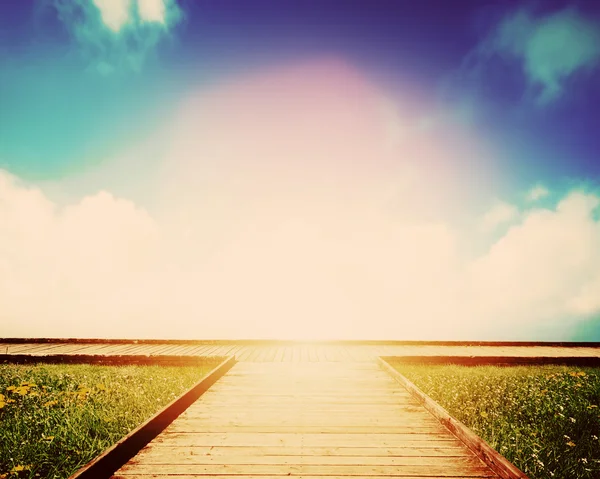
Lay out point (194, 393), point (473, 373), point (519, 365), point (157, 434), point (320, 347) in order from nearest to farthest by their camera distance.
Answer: point (157, 434)
point (194, 393)
point (473, 373)
point (519, 365)
point (320, 347)

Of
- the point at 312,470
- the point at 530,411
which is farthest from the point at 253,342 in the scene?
the point at 312,470

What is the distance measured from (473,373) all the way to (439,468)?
624 centimetres

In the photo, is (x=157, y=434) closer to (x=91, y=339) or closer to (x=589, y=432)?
(x=589, y=432)

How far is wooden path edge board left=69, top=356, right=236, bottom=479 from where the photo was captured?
3.21 metres

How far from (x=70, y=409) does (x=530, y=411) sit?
8078mm

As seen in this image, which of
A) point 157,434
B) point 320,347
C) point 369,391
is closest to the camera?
point 157,434

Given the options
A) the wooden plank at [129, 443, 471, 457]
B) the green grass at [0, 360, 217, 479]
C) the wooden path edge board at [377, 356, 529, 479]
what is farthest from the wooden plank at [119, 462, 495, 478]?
the green grass at [0, 360, 217, 479]

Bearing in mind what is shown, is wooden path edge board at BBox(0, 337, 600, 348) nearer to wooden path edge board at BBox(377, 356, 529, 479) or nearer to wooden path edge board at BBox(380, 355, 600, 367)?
wooden path edge board at BBox(380, 355, 600, 367)

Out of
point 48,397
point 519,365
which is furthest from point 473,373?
point 48,397

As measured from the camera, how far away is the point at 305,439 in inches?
170

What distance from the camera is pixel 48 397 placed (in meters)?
6.38

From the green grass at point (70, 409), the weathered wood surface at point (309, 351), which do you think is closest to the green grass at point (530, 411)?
the weathered wood surface at point (309, 351)

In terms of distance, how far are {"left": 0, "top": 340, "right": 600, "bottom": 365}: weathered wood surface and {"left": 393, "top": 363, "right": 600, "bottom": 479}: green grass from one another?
7.15ft

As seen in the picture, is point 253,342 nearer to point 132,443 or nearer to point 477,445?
point 132,443
